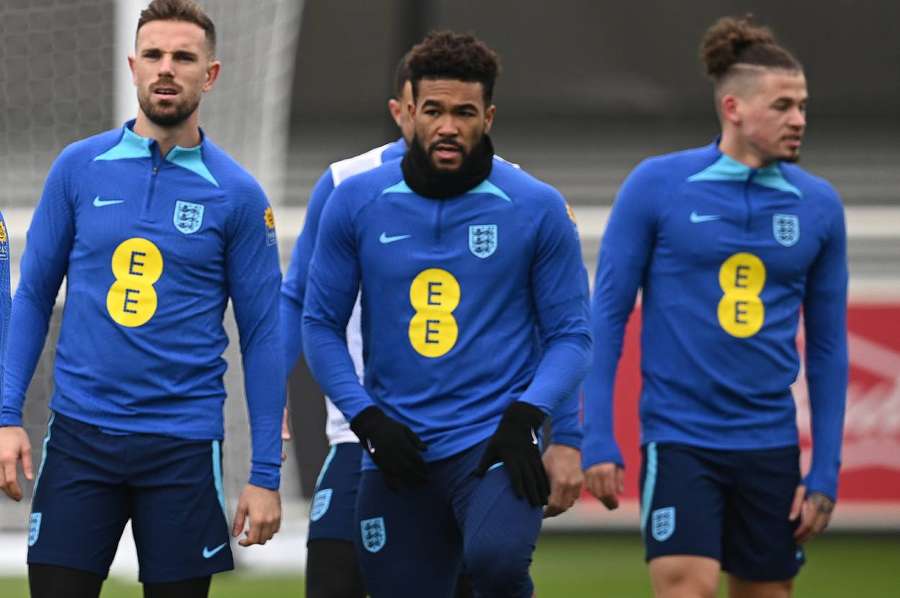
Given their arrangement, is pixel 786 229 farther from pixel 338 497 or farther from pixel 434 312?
pixel 338 497

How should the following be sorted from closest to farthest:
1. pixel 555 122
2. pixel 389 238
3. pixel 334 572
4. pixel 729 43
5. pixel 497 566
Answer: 1. pixel 497 566
2. pixel 389 238
3. pixel 334 572
4. pixel 729 43
5. pixel 555 122

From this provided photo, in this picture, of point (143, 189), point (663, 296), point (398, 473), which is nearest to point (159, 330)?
point (143, 189)

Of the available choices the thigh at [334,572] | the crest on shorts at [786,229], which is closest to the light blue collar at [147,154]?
the thigh at [334,572]

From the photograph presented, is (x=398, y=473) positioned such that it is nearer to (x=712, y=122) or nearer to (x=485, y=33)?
(x=712, y=122)

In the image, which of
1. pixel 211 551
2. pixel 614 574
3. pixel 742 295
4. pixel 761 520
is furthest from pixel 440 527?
pixel 614 574

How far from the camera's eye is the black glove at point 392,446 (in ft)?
13.5

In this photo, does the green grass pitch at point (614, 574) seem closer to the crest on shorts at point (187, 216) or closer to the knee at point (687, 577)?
the knee at point (687, 577)

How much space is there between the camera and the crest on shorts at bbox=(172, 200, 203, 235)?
4301mm

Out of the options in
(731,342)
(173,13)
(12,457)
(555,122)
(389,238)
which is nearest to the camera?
(12,457)

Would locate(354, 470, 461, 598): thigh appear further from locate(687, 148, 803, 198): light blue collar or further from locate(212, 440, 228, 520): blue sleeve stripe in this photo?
locate(687, 148, 803, 198): light blue collar

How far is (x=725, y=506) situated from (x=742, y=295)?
1.81 ft

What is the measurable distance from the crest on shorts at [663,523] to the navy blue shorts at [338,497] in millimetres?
791

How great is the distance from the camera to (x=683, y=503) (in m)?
4.77

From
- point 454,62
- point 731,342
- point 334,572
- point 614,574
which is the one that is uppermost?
point 454,62
